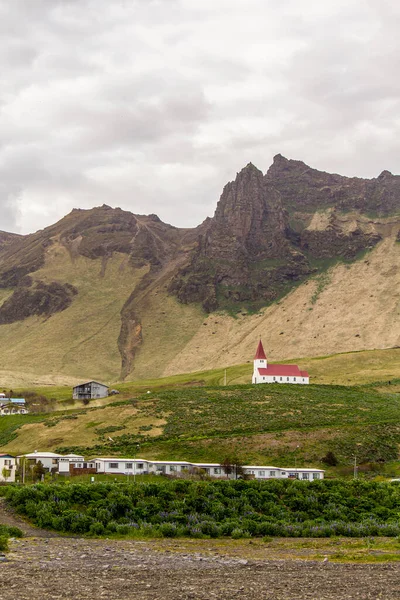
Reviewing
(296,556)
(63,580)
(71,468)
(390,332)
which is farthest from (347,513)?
(390,332)

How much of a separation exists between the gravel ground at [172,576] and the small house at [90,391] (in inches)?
4549

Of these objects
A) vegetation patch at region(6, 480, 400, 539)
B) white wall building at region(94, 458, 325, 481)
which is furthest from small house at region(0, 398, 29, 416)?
vegetation patch at region(6, 480, 400, 539)

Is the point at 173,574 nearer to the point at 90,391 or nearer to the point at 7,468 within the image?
the point at 7,468

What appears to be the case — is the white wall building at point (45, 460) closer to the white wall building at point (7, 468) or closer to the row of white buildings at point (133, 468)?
the row of white buildings at point (133, 468)

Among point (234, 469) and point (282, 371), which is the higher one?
point (282, 371)

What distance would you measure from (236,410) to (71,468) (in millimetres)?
33281

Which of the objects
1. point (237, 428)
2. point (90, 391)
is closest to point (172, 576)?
point (237, 428)

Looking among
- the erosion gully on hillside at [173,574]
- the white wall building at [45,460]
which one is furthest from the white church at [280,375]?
the erosion gully on hillside at [173,574]

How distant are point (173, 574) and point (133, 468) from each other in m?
49.2

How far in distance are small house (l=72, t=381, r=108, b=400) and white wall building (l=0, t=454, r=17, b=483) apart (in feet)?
225

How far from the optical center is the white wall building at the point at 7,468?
64000 millimetres

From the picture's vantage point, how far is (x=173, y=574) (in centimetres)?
A: 1956

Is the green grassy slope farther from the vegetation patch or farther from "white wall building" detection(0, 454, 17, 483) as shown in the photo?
the vegetation patch

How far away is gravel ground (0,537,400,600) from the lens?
54.8 feet
